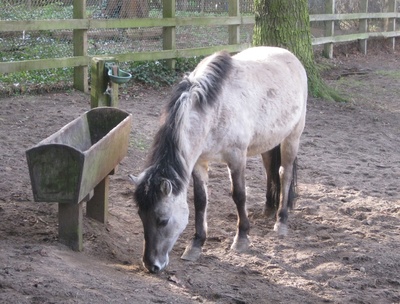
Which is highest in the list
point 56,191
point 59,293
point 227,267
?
point 56,191

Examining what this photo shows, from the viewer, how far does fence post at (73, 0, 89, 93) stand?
9.99m

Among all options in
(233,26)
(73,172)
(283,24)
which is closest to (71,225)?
(73,172)

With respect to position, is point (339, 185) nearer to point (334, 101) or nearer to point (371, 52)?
point (334, 101)

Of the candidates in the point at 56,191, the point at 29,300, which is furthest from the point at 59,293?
the point at 56,191

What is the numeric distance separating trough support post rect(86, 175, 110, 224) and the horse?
730 mm

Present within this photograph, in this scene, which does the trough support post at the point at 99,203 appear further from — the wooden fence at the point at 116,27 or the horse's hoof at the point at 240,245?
the wooden fence at the point at 116,27

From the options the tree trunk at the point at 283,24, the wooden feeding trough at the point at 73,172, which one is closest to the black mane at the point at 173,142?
the wooden feeding trough at the point at 73,172

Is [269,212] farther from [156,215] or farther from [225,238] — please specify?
[156,215]

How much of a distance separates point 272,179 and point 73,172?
2.61 metres

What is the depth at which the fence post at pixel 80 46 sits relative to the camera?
9.99 metres

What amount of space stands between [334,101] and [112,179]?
5.65 meters

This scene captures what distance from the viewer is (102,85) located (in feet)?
18.9

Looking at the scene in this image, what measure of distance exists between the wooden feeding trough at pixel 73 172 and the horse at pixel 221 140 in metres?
0.35

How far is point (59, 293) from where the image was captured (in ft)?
12.4
